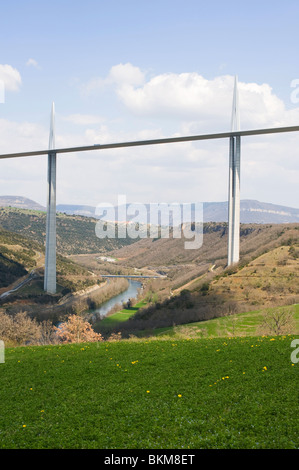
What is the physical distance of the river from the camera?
42.7m

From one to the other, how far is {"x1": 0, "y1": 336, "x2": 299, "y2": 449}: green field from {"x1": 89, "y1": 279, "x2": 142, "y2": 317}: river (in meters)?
30.7

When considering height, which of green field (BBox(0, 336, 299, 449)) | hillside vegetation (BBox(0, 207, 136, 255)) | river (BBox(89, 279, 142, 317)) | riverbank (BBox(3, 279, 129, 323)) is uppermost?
hillside vegetation (BBox(0, 207, 136, 255))

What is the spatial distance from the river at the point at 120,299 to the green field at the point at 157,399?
30.7 metres

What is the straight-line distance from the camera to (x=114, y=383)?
7613 mm

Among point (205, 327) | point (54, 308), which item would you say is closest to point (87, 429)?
point (205, 327)

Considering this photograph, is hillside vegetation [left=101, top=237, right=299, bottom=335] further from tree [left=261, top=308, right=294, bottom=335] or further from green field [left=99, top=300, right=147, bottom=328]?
tree [left=261, top=308, right=294, bottom=335]

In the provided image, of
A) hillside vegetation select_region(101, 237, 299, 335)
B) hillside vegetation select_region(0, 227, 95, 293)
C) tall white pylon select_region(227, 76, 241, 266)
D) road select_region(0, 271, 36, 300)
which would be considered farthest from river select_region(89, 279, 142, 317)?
tall white pylon select_region(227, 76, 241, 266)

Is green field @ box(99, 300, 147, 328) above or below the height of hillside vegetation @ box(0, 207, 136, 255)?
below

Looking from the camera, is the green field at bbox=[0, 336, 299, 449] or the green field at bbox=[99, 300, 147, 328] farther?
the green field at bbox=[99, 300, 147, 328]

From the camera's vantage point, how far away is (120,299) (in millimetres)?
51094

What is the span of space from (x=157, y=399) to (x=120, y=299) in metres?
45.0

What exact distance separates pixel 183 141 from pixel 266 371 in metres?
21.2

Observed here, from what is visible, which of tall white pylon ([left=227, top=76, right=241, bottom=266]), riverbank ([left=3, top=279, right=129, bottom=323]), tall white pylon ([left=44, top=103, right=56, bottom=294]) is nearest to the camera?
tall white pylon ([left=227, top=76, right=241, bottom=266])

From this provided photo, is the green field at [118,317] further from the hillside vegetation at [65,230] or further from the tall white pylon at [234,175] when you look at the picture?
the hillside vegetation at [65,230]
